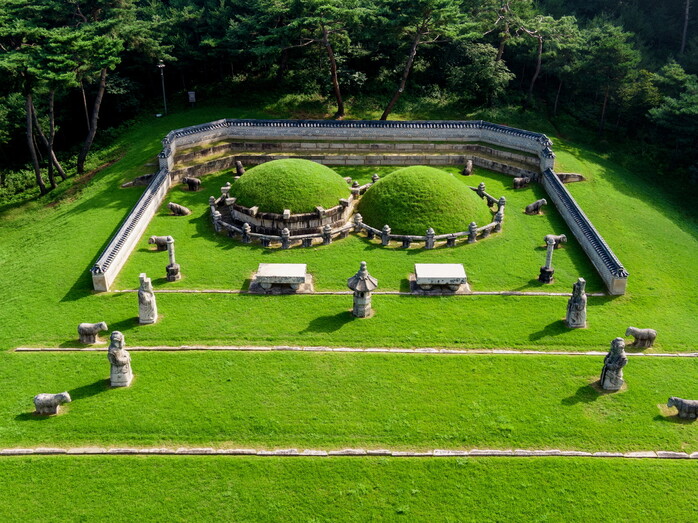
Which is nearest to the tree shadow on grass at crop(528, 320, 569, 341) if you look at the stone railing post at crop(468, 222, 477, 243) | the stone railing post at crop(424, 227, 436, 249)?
the stone railing post at crop(468, 222, 477, 243)

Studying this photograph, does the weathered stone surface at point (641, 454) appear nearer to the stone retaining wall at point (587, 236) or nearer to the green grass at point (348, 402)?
the green grass at point (348, 402)

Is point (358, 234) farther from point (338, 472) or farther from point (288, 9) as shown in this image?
point (288, 9)

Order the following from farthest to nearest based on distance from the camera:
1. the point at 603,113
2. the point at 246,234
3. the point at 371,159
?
the point at 603,113 → the point at 371,159 → the point at 246,234

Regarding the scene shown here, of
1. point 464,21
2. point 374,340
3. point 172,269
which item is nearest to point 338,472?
point 374,340

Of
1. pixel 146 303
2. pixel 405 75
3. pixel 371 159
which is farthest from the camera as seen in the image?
pixel 405 75

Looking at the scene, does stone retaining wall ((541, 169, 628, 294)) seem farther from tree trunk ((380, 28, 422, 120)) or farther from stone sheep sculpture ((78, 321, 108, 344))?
stone sheep sculpture ((78, 321, 108, 344))

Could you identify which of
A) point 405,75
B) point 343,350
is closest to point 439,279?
point 343,350

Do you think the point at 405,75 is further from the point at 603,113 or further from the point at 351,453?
the point at 351,453
